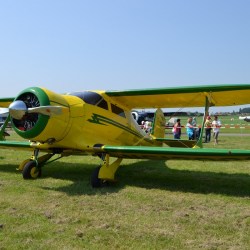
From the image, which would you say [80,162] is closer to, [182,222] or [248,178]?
[248,178]

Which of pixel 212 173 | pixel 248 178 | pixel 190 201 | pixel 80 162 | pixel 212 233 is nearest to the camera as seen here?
pixel 212 233

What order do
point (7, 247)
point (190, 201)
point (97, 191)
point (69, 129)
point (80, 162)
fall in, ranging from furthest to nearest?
1. point (80, 162)
2. point (69, 129)
3. point (97, 191)
4. point (190, 201)
5. point (7, 247)

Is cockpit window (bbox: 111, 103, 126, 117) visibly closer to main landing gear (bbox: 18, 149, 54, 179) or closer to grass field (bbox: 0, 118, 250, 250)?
grass field (bbox: 0, 118, 250, 250)

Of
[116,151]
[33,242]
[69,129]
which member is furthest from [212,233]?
[69,129]

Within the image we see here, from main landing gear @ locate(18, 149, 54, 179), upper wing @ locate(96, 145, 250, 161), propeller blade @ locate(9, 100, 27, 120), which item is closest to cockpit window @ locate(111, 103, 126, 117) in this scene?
upper wing @ locate(96, 145, 250, 161)

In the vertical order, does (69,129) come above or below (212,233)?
above

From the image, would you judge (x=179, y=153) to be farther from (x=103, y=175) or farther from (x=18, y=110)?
(x=18, y=110)

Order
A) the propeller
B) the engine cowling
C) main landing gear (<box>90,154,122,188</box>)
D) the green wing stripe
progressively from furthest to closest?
the green wing stripe → main landing gear (<box>90,154,122,188</box>) → the engine cowling → the propeller

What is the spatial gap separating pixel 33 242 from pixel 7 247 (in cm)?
29

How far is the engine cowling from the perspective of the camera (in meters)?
6.42

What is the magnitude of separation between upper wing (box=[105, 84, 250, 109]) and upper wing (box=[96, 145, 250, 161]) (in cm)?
165

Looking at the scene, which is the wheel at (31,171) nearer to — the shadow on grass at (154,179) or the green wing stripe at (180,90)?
the shadow on grass at (154,179)

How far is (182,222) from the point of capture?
458 cm

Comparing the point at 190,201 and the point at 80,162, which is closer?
the point at 190,201
